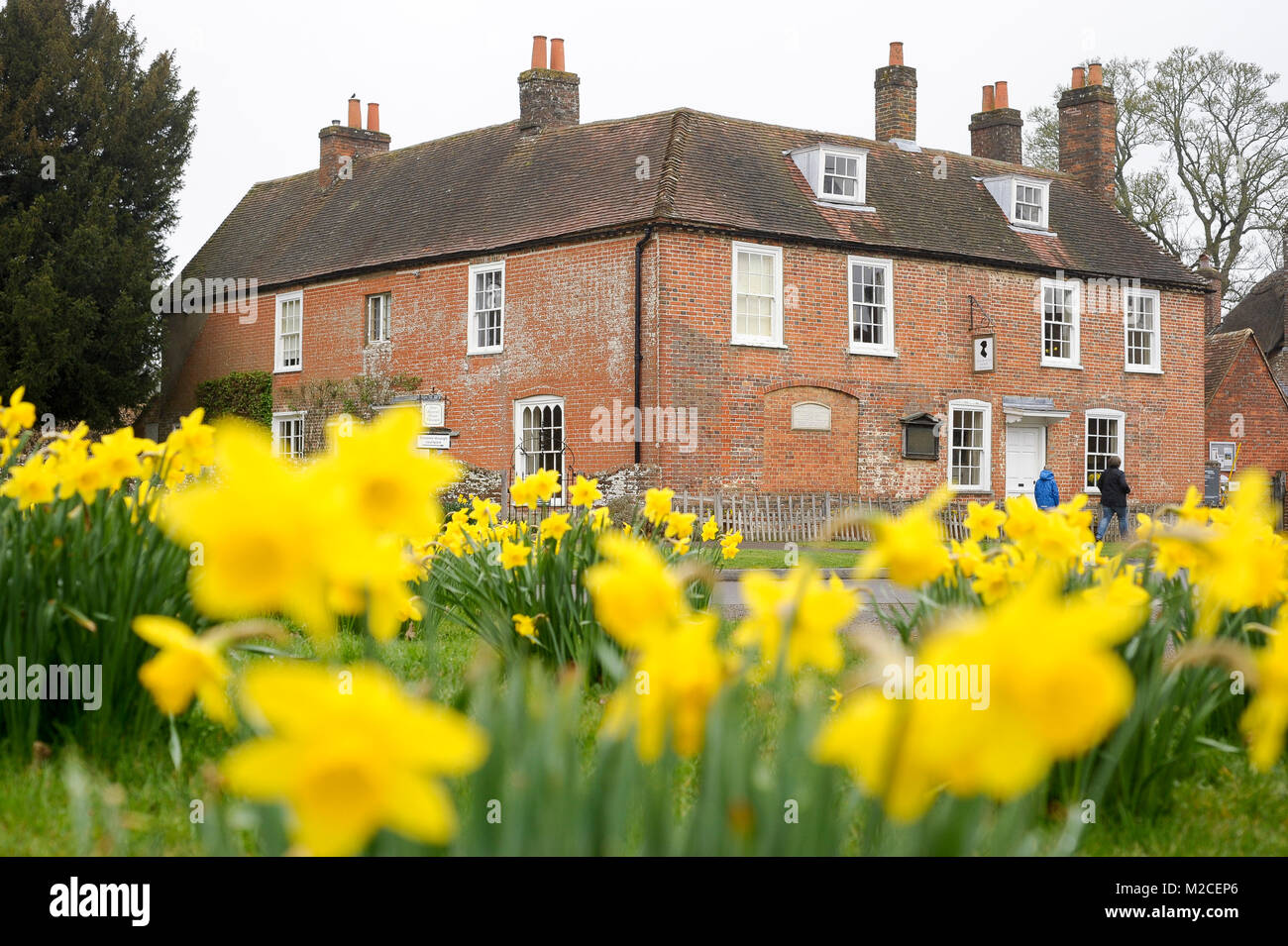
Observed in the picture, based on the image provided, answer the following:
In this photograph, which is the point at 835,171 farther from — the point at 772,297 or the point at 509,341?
the point at 509,341

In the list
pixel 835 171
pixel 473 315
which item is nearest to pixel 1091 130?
pixel 835 171

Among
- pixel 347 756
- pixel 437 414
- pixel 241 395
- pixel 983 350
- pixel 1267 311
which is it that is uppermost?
pixel 1267 311

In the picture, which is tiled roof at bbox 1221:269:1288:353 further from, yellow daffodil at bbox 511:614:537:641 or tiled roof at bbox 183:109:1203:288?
yellow daffodil at bbox 511:614:537:641

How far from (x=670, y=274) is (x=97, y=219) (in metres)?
14.5

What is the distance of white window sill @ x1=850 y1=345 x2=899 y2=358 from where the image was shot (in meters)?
24.5

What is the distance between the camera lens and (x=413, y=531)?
5.64 feet

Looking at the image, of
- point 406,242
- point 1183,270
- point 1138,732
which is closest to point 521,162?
point 406,242

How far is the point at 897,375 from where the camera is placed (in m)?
24.9

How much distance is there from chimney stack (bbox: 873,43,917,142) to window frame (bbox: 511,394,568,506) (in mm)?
10238

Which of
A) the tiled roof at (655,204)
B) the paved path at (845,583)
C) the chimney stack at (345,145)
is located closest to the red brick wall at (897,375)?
the tiled roof at (655,204)

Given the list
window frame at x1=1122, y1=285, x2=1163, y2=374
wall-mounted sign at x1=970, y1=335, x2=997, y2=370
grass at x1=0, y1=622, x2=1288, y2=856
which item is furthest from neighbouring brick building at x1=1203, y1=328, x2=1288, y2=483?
grass at x1=0, y1=622, x2=1288, y2=856

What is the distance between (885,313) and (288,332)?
1319cm

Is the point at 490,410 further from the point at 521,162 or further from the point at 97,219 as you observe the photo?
the point at 97,219
